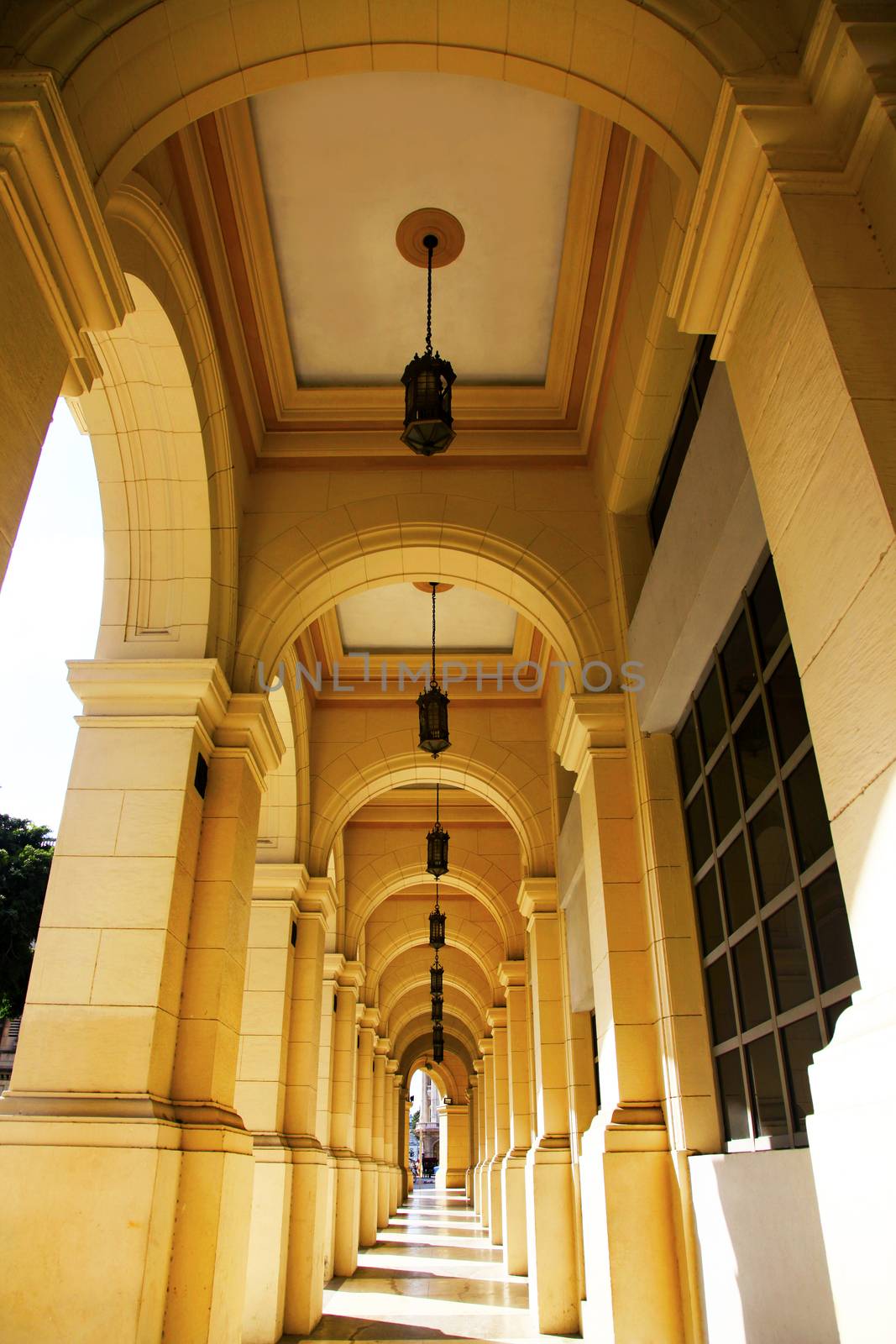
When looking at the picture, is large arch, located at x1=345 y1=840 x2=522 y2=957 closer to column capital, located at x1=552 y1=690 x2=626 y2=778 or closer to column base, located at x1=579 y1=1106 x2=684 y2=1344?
column capital, located at x1=552 y1=690 x2=626 y2=778

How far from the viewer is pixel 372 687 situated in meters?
10.1

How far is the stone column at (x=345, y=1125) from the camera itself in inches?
438

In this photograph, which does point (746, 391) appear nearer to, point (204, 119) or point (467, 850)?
point (204, 119)

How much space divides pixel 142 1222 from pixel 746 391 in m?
4.21

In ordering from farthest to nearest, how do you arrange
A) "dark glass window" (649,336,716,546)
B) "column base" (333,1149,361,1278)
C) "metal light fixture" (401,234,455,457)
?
"column base" (333,1149,361,1278)
"dark glass window" (649,336,716,546)
"metal light fixture" (401,234,455,457)

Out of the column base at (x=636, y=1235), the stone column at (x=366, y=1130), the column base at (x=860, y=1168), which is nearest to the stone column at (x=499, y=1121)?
the stone column at (x=366, y=1130)

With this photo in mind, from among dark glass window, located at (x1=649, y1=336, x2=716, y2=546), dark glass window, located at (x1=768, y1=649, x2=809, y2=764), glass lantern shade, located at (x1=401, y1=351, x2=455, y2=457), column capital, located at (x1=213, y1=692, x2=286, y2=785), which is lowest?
dark glass window, located at (x1=768, y1=649, x2=809, y2=764)

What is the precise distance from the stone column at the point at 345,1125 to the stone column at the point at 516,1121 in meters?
1.85

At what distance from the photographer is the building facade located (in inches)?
107

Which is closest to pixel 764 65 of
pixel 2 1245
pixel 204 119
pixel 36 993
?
pixel 204 119

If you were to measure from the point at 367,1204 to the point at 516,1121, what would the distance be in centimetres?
533

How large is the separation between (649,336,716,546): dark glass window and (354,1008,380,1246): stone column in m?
12.2

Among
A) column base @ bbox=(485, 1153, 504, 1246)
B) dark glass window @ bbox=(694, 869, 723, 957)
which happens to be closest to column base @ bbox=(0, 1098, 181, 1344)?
dark glass window @ bbox=(694, 869, 723, 957)

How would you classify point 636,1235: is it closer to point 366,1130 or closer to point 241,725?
point 241,725
